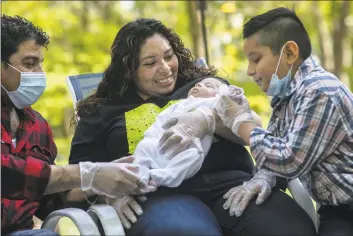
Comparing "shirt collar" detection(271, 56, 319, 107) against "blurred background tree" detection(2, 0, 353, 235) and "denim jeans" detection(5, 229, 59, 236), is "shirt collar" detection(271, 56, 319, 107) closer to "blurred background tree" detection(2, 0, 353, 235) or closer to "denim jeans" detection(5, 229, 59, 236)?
"denim jeans" detection(5, 229, 59, 236)

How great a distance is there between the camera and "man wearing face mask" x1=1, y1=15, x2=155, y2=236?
196 centimetres

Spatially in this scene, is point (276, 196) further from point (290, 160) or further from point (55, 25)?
point (55, 25)

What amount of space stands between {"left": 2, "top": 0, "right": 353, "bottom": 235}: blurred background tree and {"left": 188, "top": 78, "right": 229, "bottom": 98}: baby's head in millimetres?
3104

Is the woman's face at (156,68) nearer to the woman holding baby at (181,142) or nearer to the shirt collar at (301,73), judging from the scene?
the woman holding baby at (181,142)

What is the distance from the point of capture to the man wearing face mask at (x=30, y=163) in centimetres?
196

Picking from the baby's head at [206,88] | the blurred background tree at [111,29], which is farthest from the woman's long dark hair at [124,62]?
the blurred background tree at [111,29]

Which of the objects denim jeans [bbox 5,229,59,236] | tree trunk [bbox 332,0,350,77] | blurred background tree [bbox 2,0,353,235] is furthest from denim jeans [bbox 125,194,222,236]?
tree trunk [bbox 332,0,350,77]

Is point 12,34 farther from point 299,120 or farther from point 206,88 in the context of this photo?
point 299,120

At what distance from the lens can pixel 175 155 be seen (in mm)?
2201

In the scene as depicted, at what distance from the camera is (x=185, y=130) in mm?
2242

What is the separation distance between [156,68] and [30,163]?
2.95ft

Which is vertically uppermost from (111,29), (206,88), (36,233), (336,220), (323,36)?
(206,88)

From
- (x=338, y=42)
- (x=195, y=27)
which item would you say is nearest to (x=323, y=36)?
(x=338, y=42)

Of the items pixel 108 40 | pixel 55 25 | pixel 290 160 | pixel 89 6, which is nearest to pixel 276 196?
pixel 290 160
